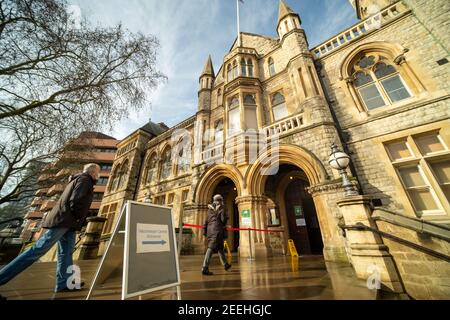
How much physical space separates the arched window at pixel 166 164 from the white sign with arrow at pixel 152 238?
38.9ft

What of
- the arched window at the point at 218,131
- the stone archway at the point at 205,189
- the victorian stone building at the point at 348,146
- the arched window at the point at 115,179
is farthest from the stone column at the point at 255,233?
the arched window at the point at 115,179

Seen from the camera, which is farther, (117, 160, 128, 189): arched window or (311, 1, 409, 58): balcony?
(117, 160, 128, 189): arched window

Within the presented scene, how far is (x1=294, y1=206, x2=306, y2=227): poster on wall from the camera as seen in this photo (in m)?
8.45

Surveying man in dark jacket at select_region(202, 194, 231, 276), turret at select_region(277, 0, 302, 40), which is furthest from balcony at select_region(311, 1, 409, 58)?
man in dark jacket at select_region(202, 194, 231, 276)

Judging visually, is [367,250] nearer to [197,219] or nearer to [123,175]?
[197,219]

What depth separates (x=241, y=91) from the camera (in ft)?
32.8

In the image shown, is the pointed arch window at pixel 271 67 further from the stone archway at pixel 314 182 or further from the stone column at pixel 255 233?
the stone column at pixel 255 233

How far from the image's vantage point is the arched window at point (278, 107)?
9.16 meters

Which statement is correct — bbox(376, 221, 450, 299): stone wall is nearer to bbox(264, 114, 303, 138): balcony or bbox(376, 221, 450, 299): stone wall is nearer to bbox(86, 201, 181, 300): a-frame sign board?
bbox(86, 201, 181, 300): a-frame sign board

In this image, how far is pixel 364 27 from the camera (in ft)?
26.0

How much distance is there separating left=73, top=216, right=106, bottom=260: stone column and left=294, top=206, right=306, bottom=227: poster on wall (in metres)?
9.04

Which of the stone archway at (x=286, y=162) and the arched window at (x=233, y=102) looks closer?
the stone archway at (x=286, y=162)

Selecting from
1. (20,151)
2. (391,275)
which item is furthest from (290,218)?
(20,151)
